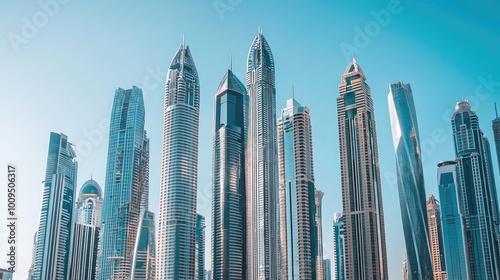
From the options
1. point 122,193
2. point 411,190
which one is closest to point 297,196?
point 411,190

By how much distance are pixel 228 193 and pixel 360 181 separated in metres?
41.3

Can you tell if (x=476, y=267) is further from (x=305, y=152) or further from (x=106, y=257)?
(x=106, y=257)

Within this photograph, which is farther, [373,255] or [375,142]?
[375,142]

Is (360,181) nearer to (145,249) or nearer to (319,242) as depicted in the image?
(319,242)

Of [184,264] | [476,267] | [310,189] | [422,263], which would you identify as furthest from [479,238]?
[184,264]

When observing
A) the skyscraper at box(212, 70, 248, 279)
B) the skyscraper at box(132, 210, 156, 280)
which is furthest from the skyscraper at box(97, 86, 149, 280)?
the skyscraper at box(212, 70, 248, 279)

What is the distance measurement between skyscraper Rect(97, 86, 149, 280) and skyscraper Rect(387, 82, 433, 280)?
83468 mm

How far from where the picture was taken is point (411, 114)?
653 feet

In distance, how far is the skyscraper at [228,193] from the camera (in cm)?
17525

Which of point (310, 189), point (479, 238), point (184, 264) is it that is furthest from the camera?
point (479, 238)

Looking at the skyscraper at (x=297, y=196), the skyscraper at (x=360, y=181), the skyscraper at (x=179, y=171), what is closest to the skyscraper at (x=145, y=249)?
the skyscraper at (x=179, y=171)

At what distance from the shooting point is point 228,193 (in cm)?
18450

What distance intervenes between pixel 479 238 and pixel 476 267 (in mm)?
10603

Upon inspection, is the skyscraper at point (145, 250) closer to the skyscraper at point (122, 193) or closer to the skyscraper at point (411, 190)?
the skyscraper at point (122, 193)
